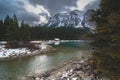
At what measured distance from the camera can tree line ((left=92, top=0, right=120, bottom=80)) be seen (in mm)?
17984

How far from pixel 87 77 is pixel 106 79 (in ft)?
6.12

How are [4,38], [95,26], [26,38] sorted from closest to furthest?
[95,26] < [26,38] < [4,38]

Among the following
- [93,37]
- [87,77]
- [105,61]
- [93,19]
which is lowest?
[87,77]

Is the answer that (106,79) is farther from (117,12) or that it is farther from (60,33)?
(60,33)

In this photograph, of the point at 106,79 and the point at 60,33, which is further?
the point at 60,33

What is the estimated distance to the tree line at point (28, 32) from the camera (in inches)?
3152

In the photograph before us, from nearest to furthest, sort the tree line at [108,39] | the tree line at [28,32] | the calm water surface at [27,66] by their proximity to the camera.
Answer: the tree line at [108,39], the calm water surface at [27,66], the tree line at [28,32]

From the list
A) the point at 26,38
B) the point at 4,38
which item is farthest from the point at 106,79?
the point at 4,38

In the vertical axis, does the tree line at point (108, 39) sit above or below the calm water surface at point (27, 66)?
above

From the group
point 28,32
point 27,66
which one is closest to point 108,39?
point 27,66

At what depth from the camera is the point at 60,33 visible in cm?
17875

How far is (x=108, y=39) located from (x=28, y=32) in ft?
276

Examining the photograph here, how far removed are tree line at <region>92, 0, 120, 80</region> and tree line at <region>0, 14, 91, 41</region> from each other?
162 cm

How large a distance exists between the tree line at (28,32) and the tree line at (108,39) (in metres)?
1.62
